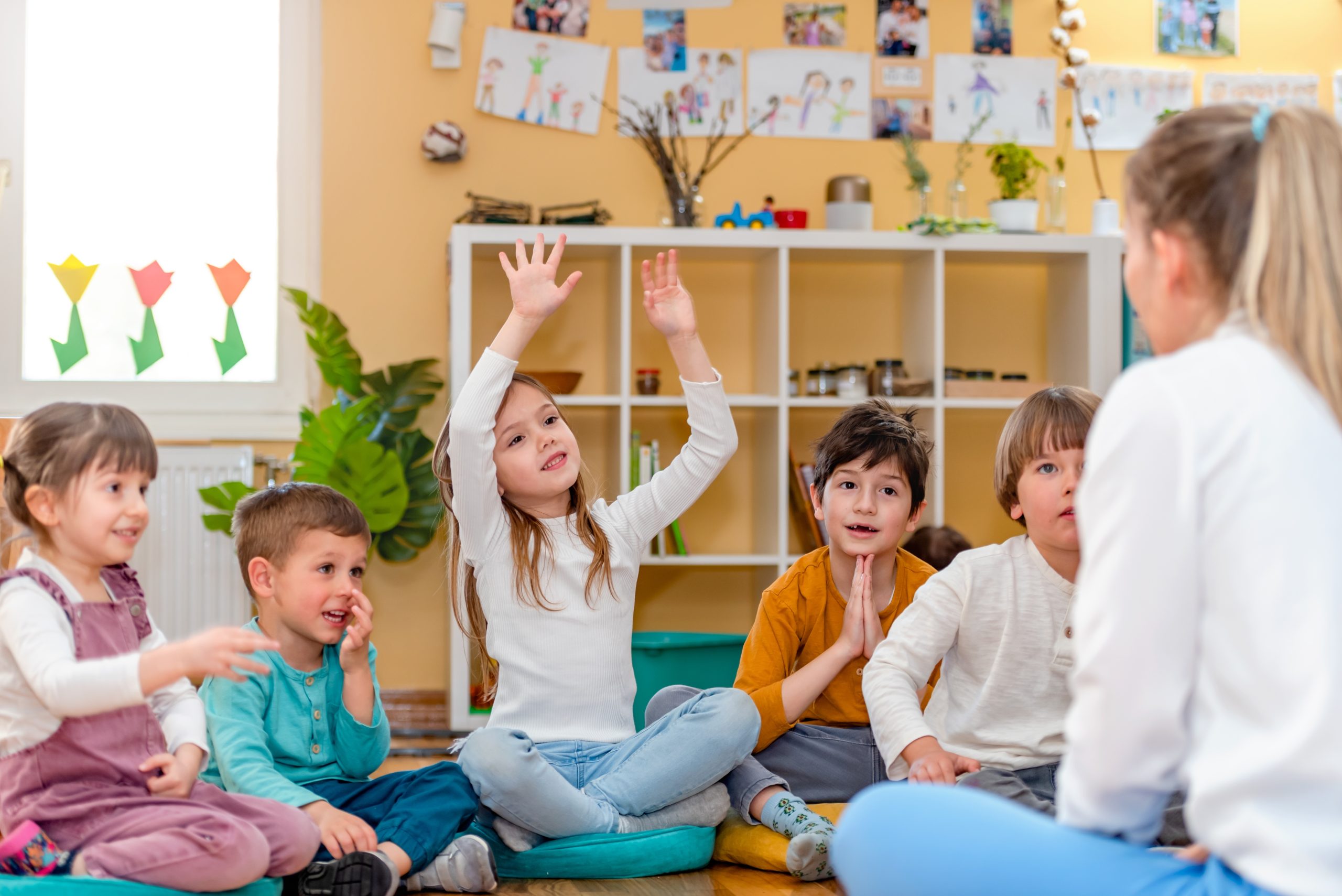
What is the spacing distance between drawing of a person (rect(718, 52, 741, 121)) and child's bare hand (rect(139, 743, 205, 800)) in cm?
249

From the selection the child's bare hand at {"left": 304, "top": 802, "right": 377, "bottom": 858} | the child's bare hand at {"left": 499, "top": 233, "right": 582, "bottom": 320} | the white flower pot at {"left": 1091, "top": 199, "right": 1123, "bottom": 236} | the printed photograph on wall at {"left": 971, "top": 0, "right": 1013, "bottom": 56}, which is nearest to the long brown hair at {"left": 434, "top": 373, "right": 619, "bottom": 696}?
the child's bare hand at {"left": 499, "top": 233, "right": 582, "bottom": 320}

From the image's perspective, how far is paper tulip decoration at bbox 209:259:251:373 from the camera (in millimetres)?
3334

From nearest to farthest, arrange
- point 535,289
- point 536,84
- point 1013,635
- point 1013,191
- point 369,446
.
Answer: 1. point 1013,635
2. point 535,289
3. point 369,446
4. point 1013,191
5. point 536,84

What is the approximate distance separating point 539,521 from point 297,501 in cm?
36

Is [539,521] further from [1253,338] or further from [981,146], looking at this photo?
[981,146]

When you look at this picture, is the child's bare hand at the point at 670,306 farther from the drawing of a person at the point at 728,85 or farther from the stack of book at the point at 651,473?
the drawing of a person at the point at 728,85

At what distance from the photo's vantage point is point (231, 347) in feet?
10.9

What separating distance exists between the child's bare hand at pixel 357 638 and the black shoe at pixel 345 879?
0.93ft

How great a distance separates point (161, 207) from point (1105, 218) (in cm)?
261

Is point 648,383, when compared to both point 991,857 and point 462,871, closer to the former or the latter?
point 462,871

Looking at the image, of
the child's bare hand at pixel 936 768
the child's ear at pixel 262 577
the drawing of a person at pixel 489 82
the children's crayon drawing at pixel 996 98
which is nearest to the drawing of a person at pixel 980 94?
the children's crayon drawing at pixel 996 98

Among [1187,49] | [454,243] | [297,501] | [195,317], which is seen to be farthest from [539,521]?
[1187,49]

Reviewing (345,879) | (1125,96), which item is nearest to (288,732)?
(345,879)

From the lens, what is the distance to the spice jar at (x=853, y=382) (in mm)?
3176
